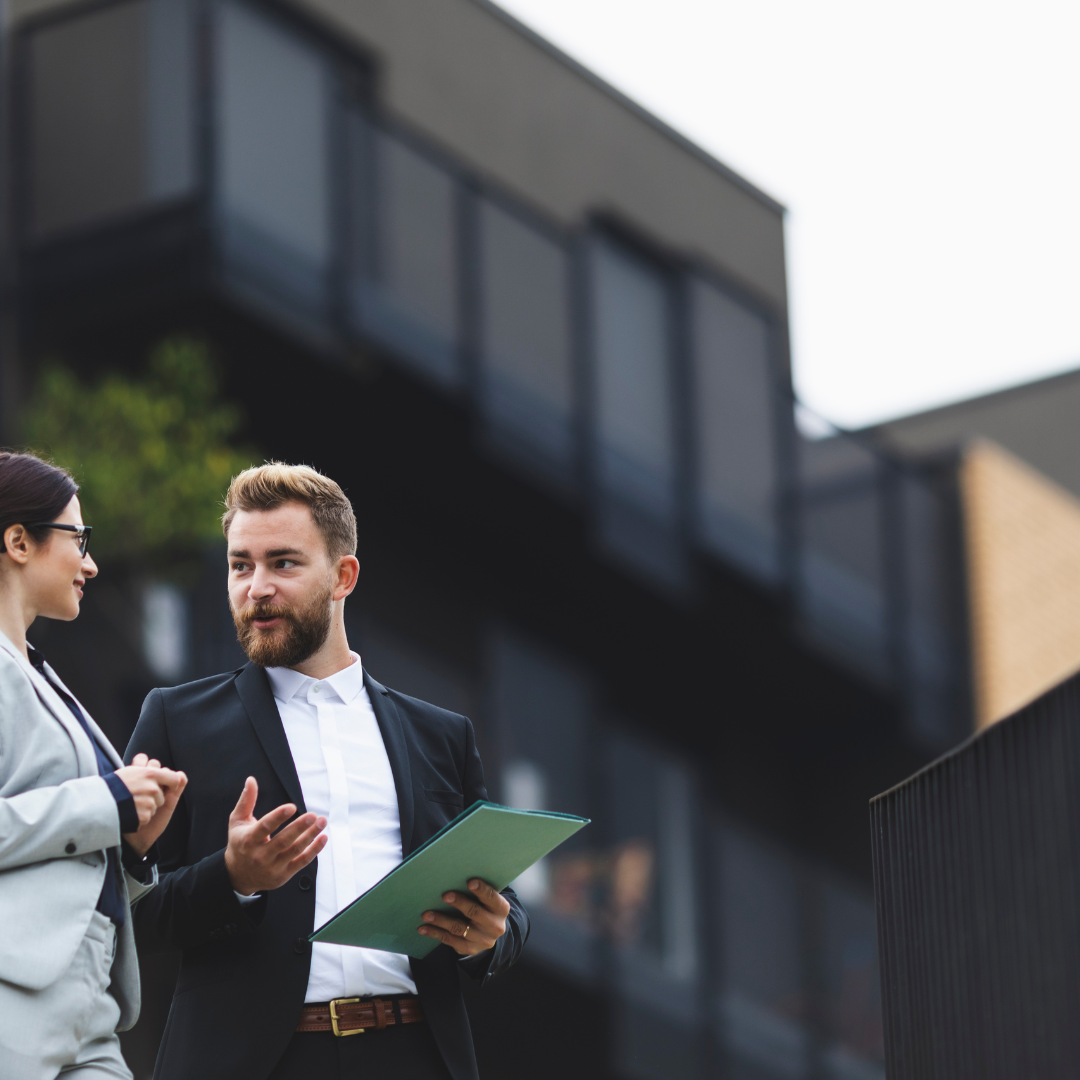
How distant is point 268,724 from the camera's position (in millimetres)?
3023

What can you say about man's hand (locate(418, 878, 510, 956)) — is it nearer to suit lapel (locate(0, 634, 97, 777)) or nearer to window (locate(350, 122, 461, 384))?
suit lapel (locate(0, 634, 97, 777))

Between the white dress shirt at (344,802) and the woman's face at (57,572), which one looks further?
the white dress shirt at (344,802)

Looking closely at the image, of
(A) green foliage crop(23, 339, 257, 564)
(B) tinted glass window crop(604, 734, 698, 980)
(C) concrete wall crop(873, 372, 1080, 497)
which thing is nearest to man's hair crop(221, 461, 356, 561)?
(A) green foliage crop(23, 339, 257, 564)

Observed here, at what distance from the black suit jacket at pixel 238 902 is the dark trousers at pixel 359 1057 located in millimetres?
41

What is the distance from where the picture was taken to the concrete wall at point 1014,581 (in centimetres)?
1277

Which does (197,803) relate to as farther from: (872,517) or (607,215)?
(607,215)

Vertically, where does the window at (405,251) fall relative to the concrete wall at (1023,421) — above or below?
below

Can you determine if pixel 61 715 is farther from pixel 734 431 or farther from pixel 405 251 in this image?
pixel 734 431

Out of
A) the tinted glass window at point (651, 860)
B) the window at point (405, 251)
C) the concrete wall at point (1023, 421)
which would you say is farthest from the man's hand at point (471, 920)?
the concrete wall at point (1023, 421)

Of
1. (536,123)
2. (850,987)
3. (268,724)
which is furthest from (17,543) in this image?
(536,123)

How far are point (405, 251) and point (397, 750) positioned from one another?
25.2ft

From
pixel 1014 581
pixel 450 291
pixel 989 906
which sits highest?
pixel 450 291

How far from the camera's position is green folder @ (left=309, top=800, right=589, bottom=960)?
260 cm

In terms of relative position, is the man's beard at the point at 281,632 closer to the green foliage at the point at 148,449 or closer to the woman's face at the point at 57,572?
the woman's face at the point at 57,572
